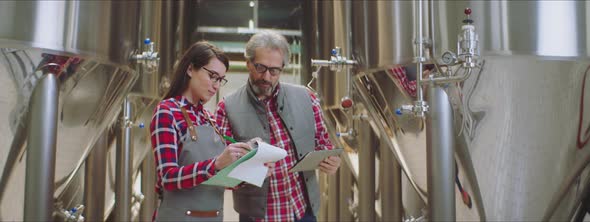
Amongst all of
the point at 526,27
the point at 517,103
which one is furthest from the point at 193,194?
the point at 526,27

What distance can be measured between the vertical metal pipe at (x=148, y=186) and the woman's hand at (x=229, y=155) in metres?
2.47

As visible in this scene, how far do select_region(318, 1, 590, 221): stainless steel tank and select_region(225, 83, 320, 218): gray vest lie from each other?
0.56 meters

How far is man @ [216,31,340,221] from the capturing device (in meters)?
1.87

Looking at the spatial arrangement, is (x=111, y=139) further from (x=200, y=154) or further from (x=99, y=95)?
(x=200, y=154)

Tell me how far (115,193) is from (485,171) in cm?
226

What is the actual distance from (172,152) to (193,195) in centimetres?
14

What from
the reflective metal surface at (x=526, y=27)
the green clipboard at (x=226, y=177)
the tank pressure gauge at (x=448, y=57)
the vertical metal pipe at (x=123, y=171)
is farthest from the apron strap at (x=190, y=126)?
the vertical metal pipe at (x=123, y=171)

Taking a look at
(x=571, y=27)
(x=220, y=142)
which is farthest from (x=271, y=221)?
(x=571, y=27)

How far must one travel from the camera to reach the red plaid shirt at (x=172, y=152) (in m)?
1.42

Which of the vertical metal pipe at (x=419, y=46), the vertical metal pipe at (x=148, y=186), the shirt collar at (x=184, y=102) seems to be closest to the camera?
the shirt collar at (x=184, y=102)

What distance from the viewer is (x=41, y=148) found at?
1.90m

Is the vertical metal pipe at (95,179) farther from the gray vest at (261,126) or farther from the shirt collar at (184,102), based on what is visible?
the shirt collar at (184,102)

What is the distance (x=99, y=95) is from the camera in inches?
88.3

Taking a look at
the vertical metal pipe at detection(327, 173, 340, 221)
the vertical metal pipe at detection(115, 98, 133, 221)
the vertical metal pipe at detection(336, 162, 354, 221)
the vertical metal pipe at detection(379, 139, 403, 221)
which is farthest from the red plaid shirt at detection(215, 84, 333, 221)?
the vertical metal pipe at detection(327, 173, 340, 221)
